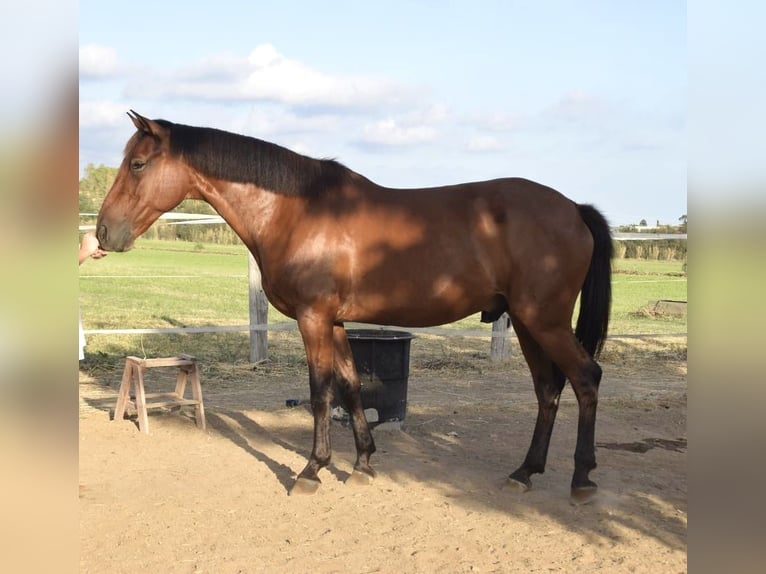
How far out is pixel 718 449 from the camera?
1120 millimetres

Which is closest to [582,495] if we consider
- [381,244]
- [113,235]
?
[381,244]

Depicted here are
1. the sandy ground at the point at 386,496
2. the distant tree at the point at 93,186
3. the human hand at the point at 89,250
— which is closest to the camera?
the sandy ground at the point at 386,496

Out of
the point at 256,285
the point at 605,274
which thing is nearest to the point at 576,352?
the point at 605,274

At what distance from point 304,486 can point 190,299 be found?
35.8 ft

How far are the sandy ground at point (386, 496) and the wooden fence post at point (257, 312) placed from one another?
1.70 metres

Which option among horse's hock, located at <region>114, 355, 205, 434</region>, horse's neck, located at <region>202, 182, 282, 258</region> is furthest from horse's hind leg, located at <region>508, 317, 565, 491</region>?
horse's hock, located at <region>114, 355, 205, 434</region>

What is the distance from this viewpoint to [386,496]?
4555mm

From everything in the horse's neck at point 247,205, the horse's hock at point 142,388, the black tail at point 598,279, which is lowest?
the horse's hock at point 142,388

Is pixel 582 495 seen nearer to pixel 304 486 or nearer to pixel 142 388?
pixel 304 486

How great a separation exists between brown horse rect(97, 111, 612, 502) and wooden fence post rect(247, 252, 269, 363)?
4252mm

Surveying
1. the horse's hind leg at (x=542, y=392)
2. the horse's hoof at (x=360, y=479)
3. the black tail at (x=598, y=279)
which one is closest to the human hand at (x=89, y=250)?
the horse's hoof at (x=360, y=479)

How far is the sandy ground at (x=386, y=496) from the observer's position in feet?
11.8

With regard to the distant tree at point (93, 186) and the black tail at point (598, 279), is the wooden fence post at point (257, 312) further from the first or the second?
the distant tree at point (93, 186)

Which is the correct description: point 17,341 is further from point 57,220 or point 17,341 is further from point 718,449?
point 718,449
